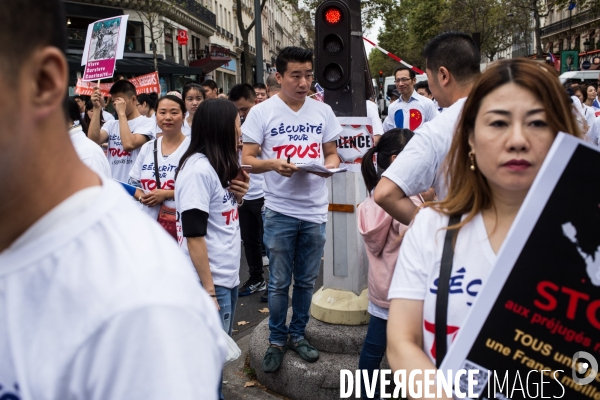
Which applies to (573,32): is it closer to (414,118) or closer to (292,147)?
(414,118)

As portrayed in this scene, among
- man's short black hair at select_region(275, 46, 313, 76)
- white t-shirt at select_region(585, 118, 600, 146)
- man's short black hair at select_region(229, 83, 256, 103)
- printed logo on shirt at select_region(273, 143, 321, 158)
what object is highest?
man's short black hair at select_region(275, 46, 313, 76)

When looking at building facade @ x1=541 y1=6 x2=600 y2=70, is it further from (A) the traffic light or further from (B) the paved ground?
(A) the traffic light

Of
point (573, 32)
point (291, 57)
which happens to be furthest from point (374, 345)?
point (573, 32)

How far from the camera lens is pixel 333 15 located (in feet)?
16.8

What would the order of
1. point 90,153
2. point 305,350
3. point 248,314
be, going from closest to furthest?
1. point 90,153
2. point 305,350
3. point 248,314

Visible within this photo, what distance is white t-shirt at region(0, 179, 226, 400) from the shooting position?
2.92 ft

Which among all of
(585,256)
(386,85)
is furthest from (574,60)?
(585,256)

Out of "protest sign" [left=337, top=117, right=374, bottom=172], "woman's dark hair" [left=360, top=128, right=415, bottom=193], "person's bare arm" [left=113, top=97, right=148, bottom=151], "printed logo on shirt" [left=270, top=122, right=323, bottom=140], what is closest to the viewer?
"woman's dark hair" [left=360, top=128, right=415, bottom=193]

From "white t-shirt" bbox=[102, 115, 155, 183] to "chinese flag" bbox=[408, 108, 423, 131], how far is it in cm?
416

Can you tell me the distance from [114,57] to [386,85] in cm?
2190

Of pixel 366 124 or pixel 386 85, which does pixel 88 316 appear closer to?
pixel 366 124

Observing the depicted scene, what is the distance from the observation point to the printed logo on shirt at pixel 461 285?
1.72 meters

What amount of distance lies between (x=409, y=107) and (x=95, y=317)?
29.1 feet

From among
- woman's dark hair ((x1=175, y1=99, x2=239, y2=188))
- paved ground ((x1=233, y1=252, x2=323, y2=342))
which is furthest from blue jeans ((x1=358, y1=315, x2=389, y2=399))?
paved ground ((x1=233, y1=252, x2=323, y2=342))
